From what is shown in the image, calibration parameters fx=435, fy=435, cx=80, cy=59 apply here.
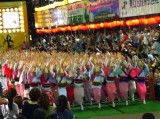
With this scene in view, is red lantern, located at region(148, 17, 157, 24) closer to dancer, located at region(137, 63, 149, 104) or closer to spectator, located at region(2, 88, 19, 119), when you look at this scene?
dancer, located at region(137, 63, 149, 104)

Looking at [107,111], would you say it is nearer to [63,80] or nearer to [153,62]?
[63,80]

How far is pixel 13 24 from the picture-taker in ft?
104

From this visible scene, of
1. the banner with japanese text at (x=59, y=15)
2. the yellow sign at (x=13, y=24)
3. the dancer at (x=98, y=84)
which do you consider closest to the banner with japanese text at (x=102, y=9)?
the yellow sign at (x=13, y=24)

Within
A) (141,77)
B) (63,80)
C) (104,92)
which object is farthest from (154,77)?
(63,80)

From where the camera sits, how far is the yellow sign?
1227 inches

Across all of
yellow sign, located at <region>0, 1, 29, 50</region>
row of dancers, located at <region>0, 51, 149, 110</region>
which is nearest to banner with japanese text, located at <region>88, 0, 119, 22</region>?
yellow sign, located at <region>0, 1, 29, 50</region>

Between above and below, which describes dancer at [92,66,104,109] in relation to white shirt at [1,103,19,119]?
below

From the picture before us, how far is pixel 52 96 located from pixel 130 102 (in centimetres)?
286

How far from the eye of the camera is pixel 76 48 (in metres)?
29.3

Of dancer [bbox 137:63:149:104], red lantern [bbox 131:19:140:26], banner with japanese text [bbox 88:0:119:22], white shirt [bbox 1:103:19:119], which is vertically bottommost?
dancer [bbox 137:63:149:104]

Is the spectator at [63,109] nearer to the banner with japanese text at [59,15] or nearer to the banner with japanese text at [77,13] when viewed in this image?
the banner with japanese text at [77,13]

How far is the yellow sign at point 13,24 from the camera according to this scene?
102 ft

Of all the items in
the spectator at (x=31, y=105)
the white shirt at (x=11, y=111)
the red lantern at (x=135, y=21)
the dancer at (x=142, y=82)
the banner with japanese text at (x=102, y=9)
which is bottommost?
the dancer at (x=142, y=82)

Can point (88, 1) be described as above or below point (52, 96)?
above
